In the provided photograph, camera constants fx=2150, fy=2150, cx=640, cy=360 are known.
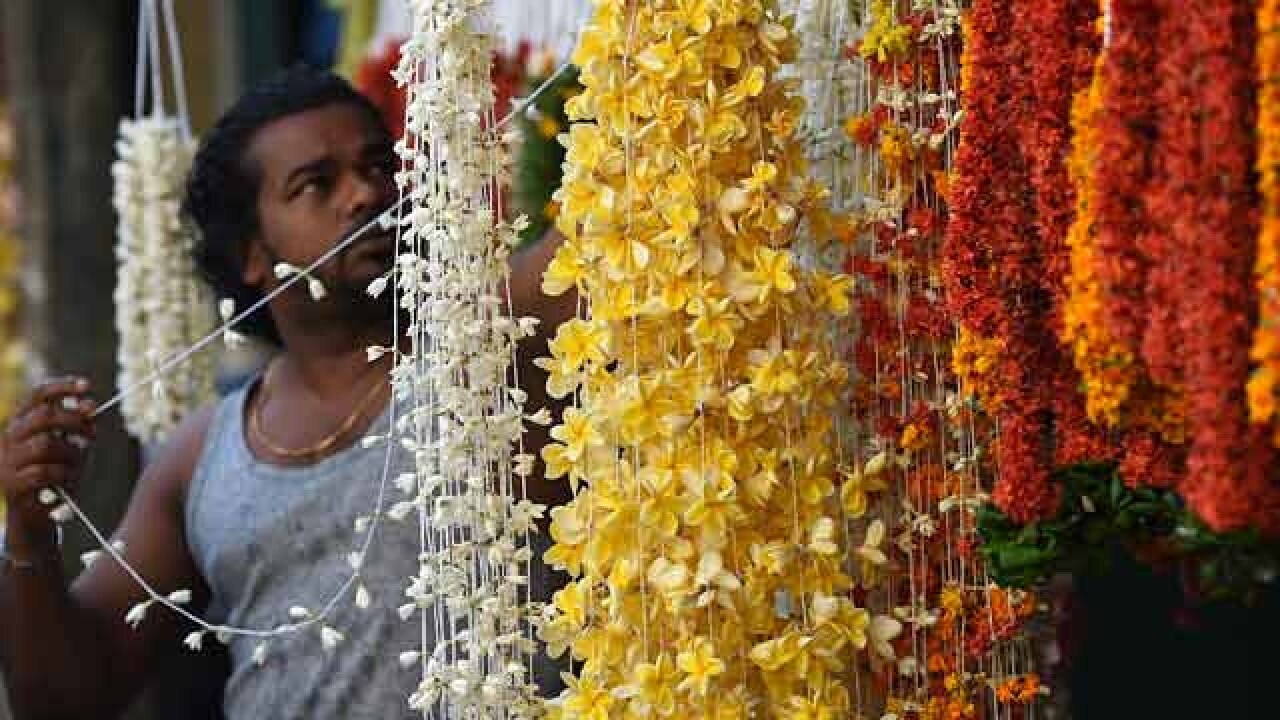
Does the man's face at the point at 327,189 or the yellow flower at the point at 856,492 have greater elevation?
the man's face at the point at 327,189

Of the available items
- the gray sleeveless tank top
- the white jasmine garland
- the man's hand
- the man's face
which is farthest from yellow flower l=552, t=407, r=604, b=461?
the white jasmine garland

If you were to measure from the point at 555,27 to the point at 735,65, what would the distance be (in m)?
1.37

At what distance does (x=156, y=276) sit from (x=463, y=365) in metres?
1.31

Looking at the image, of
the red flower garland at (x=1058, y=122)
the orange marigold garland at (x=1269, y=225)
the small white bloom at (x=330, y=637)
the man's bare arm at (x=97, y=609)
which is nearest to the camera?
the orange marigold garland at (x=1269, y=225)

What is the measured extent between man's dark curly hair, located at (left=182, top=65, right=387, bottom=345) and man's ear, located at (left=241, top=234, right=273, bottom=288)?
1cm

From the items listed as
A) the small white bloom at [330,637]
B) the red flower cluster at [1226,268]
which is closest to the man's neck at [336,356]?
the small white bloom at [330,637]

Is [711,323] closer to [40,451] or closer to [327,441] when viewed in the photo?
[327,441]

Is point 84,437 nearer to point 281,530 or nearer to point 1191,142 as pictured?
point 281,530

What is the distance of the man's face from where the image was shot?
2.72 meters

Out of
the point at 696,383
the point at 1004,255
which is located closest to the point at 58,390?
the point at 696,383

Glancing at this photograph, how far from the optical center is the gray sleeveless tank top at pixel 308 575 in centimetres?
261

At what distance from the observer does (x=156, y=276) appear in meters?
3.45

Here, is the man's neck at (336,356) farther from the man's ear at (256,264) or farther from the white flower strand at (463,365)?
the white flower strand at (463,365)

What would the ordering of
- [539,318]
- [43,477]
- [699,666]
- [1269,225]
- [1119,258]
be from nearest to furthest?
[1269,225] → [1119,258] → [699,666] → [539,318] → [43,477]
